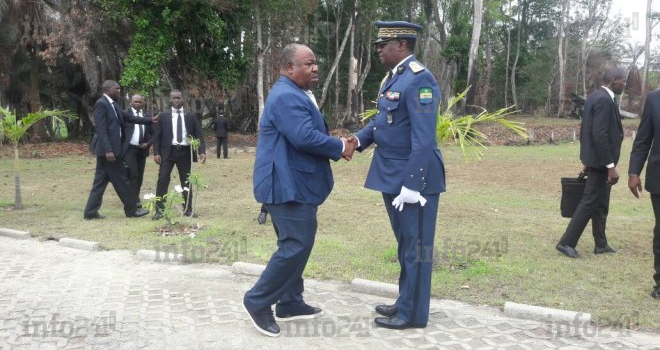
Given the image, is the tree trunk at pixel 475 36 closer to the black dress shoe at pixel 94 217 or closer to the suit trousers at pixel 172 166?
the suit trousers at pixel 172 166

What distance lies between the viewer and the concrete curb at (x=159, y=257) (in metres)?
5.89

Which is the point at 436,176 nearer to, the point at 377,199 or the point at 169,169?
the point at 169,169

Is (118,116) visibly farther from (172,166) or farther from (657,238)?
(657,238)

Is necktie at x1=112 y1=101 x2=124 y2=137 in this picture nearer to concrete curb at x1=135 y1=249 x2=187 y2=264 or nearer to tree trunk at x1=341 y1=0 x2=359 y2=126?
concrete curb at x1=135 y1=249 x2=187 y2=264

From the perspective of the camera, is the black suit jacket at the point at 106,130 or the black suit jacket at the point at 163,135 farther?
the black suit jacket at the point at 163,135

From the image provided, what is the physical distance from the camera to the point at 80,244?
254 inches

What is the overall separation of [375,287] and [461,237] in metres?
2.43

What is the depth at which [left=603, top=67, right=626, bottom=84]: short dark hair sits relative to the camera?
19.3 feet

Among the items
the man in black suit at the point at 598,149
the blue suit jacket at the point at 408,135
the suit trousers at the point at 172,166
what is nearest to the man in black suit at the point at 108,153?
the suit trousers at the point at 172,166

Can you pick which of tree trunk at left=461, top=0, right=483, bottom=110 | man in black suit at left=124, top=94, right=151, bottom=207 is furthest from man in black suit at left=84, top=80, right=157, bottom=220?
tree trunk at left=461, top=0, right=483, bottom=110

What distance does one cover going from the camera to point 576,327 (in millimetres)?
4086

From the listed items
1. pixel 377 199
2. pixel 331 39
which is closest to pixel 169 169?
pixel 377 199

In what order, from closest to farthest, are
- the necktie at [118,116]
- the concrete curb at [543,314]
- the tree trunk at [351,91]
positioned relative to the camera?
the concrete curb at [543,314] → the necktie at [118,116] → the tree trunk at [351,91]

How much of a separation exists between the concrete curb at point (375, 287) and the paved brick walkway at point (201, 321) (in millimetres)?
77
